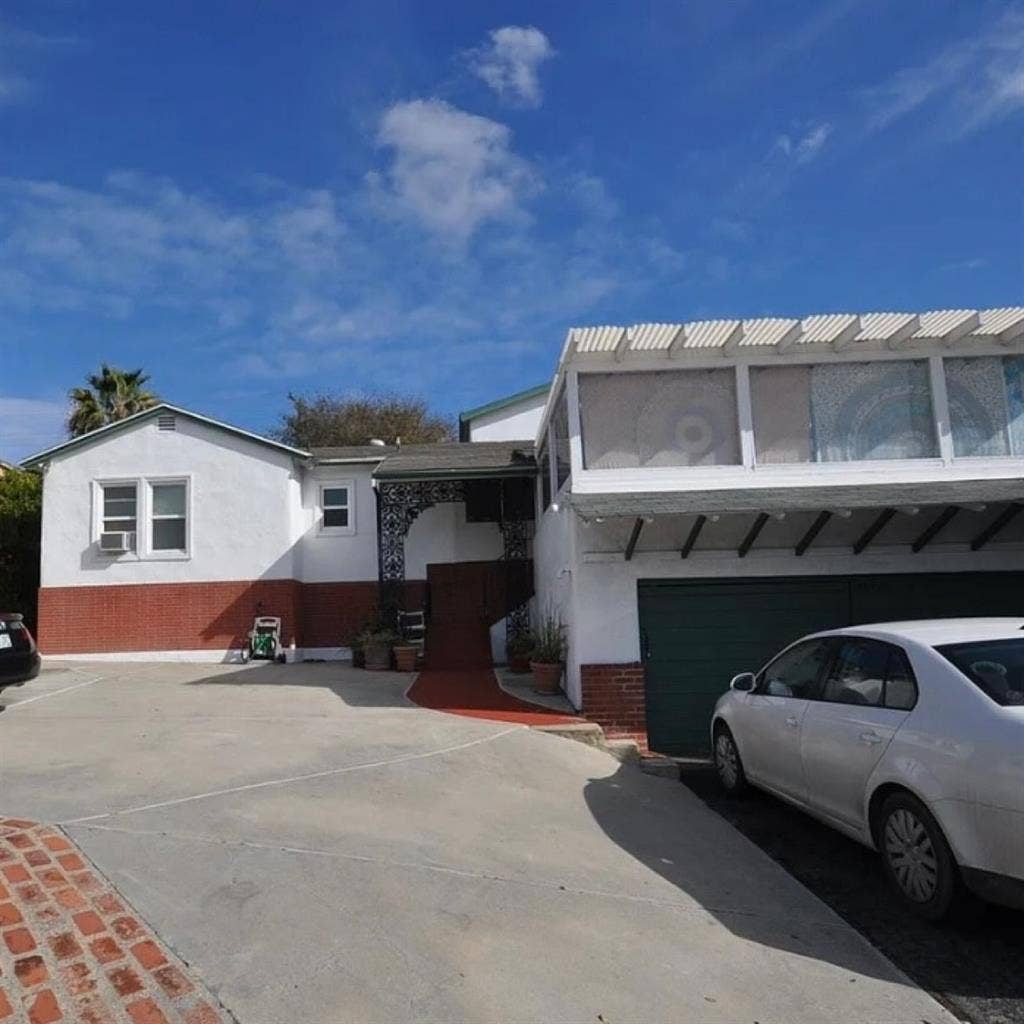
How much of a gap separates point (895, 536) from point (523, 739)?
4819 mm

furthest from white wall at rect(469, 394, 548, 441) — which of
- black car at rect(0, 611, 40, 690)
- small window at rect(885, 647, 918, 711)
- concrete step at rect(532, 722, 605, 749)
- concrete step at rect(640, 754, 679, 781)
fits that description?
small window at rect(885, 647, 918, 711)

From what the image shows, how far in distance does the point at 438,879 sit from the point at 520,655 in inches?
319

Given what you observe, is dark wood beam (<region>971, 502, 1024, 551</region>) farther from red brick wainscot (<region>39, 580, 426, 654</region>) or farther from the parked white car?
red brick wainscot (<region>39, 580, 426, 654</region>)

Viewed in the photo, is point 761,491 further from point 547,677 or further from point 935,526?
point 547,677

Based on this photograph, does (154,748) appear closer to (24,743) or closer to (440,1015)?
(24,743)

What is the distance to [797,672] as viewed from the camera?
228 inches

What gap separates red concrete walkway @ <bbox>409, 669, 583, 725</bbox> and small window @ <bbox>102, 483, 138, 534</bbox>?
22.0ft

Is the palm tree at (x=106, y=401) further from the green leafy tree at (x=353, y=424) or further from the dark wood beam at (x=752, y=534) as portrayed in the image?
the dark wood beam at (x=752, y=534)

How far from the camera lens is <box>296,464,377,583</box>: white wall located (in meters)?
15.3

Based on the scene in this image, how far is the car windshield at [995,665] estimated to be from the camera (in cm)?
397

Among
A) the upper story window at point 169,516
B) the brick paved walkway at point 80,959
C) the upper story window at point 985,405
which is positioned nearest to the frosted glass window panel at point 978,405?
the upper story window at point 985,405

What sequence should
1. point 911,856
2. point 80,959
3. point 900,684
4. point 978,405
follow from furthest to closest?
point 978,405
point 900,684
point 911,856
point 80,959

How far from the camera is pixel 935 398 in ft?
30.3

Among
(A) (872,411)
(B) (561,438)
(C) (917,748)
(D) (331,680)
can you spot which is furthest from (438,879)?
(D) (331,680)
